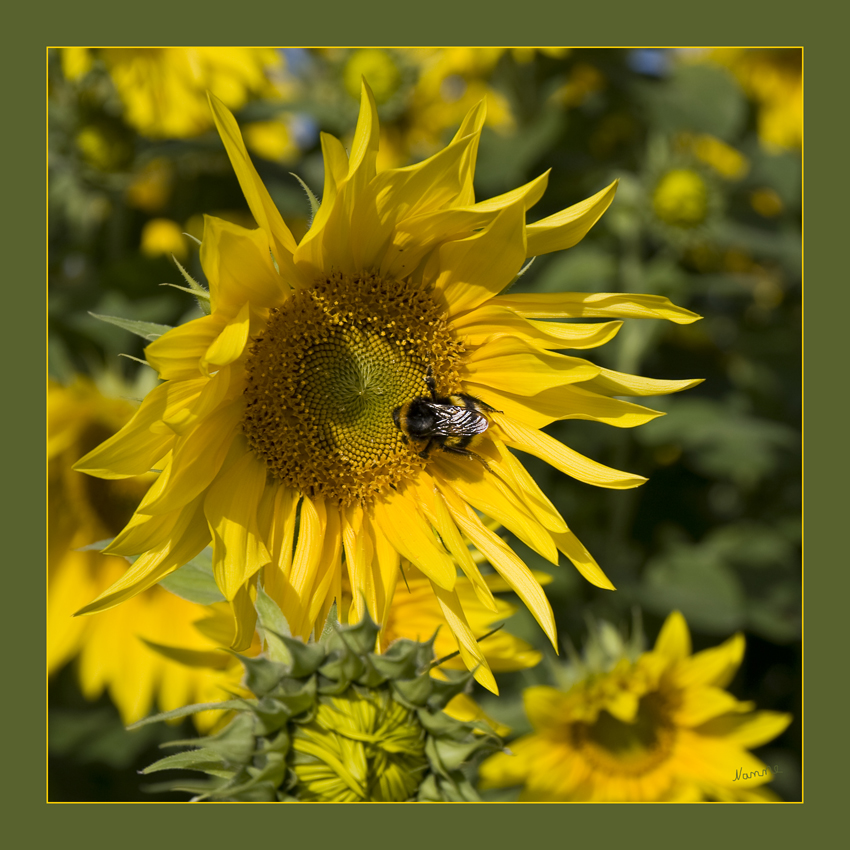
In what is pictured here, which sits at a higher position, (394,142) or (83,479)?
(394,142)

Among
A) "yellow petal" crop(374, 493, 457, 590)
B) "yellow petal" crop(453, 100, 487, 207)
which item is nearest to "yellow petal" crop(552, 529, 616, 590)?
"yellow petal" crop(374, 493, 457, 590)

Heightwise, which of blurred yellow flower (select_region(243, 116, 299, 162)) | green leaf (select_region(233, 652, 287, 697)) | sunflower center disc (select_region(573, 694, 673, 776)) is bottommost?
sunflower center disc (select_region(573, 694, 673, 776))

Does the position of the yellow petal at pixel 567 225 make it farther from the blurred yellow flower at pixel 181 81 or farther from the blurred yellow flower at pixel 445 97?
the blurred yellow flower at pixel 445 97

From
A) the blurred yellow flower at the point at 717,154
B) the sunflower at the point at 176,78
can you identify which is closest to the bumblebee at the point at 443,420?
the sunflower at the point at 176,78

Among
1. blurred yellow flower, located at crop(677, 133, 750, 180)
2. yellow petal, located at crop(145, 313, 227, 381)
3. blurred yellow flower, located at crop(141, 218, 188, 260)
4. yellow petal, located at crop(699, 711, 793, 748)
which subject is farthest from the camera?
blurred yellow flower, located at crop(677, 133, 750, 180)

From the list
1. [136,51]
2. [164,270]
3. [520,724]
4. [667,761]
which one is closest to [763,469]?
[667,761]

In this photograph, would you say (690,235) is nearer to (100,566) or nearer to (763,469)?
(763,469)

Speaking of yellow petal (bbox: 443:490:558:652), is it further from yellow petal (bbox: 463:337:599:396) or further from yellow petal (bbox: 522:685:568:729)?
yellow petal (bbox: 522:685:568:729)

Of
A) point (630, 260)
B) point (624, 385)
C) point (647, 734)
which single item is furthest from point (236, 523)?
point (630, 260)
